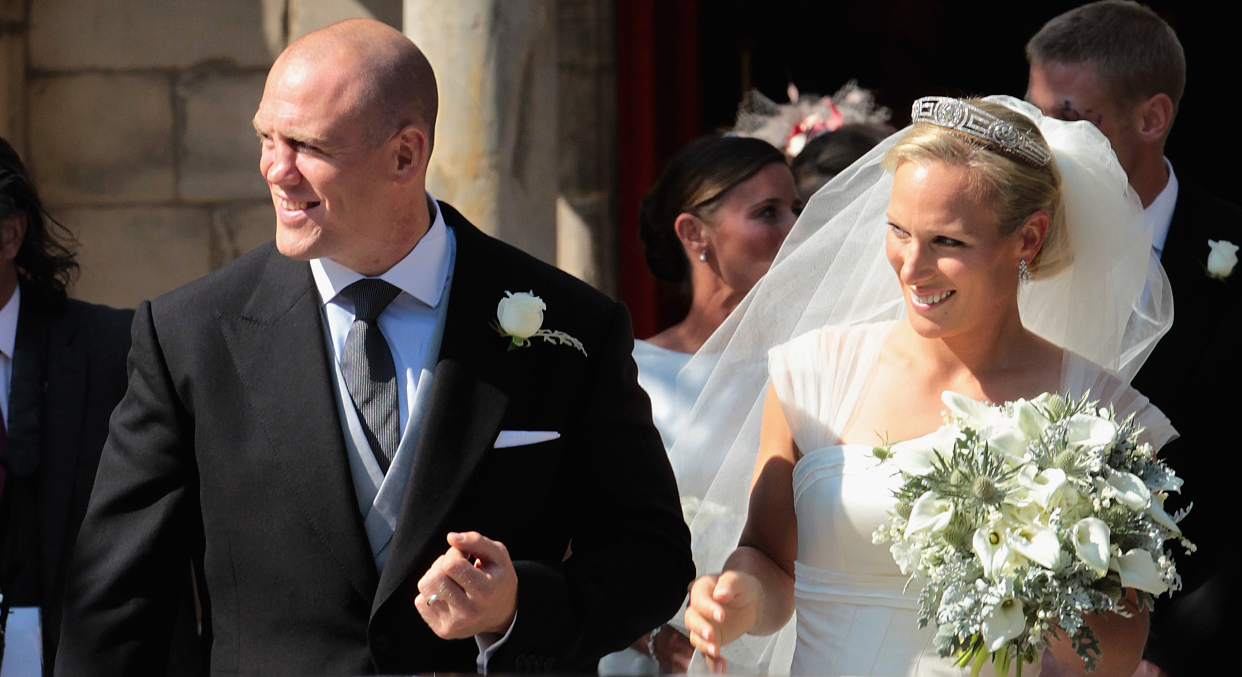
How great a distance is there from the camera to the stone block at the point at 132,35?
17.7 ft

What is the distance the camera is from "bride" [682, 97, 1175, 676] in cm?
268

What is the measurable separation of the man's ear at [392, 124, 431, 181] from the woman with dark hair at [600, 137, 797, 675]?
1.52 meters

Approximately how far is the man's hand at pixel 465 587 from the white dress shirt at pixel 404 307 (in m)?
0.35

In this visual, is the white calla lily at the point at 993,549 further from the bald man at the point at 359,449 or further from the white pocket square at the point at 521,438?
the white pocket square at the point at 521,438

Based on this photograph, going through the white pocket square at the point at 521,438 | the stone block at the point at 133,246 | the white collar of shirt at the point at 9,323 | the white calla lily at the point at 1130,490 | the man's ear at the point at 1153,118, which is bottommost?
the stone block at the point at 133,246

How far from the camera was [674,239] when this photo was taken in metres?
4.18

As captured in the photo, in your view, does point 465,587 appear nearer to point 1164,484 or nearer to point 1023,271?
point 1164,484

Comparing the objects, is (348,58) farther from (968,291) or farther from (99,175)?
(99,175)

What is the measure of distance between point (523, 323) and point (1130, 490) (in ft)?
3.45

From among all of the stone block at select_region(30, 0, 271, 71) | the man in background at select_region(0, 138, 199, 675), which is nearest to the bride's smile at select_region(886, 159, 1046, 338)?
the man in background at select_region(0, 138, 199, 675)

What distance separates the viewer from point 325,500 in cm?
231

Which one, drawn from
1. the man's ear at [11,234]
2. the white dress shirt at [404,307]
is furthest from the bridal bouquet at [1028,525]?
the man's ear at [11,234]

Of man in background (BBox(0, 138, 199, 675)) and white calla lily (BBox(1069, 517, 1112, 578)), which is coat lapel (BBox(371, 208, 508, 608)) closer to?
white calla lily (BBox(1069, 517, 1112, 578))

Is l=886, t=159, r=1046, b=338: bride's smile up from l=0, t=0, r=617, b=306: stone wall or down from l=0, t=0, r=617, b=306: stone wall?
up
